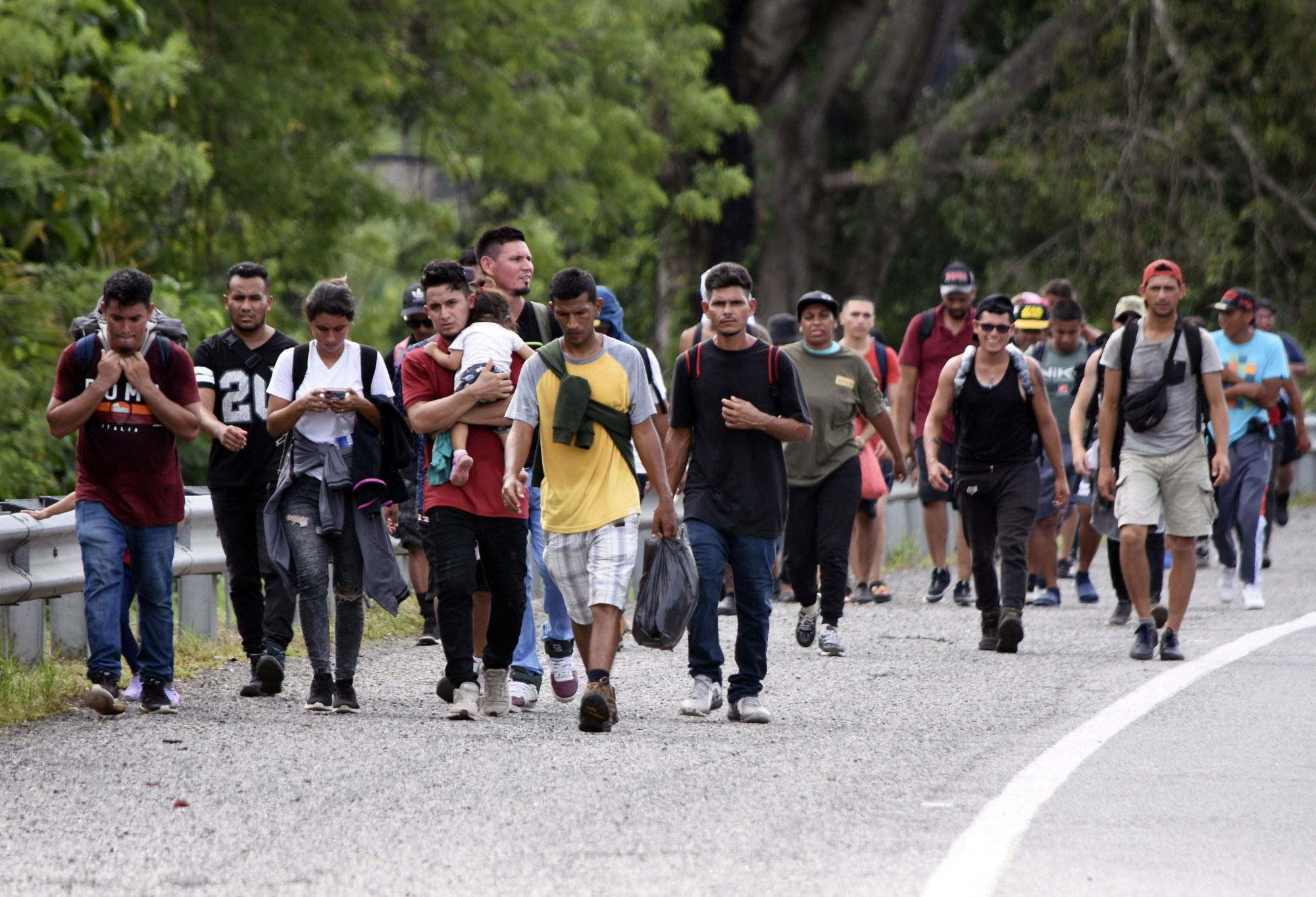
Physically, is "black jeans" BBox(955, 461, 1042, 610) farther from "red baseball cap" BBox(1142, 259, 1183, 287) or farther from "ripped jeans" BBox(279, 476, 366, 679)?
"ripped jeans" BBox(279, 476, 366, 679)

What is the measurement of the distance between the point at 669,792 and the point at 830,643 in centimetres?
368

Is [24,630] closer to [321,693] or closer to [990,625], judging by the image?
[321,693]

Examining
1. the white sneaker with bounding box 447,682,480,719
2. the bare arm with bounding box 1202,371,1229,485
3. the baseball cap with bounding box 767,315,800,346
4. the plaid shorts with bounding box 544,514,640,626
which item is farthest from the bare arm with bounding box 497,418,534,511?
the baseball cap with bounding box 767,315,800,346

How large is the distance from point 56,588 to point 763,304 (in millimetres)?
17185

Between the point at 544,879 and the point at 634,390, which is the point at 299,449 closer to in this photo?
→ the point at 634,390

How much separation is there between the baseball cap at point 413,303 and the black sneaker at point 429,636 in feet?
5.53

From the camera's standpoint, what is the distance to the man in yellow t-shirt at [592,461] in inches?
285

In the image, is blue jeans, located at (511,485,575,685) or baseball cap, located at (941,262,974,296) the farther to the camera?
baseball cap, located at (941,262,974,296)

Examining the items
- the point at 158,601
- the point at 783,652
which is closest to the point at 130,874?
the point at 158,601

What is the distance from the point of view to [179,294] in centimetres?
1278

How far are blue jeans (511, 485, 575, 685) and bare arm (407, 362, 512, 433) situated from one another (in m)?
0.71

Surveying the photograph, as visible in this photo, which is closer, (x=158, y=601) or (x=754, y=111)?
(x=158, y=601)

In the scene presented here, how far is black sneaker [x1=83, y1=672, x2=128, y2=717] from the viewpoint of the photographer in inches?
287

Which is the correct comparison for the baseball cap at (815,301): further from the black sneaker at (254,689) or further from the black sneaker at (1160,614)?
the black sneaker at (254,689)
